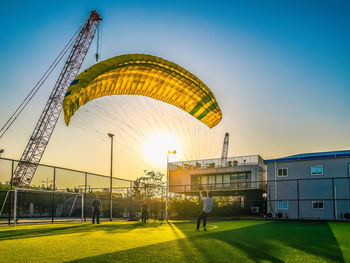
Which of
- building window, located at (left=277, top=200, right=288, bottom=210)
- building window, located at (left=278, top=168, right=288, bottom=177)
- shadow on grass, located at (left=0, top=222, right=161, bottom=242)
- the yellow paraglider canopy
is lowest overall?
building window, located at (left=277, top=200, right=288, bottom=210)

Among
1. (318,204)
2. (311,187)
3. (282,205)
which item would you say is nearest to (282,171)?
(311,187)

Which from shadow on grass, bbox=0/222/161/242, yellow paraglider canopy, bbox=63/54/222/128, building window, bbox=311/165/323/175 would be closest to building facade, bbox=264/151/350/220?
building window, bbox=311/165/323/175

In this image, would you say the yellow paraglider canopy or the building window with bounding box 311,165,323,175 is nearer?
the yellow paraglider canopy

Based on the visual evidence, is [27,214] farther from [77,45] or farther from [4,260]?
[77,45]

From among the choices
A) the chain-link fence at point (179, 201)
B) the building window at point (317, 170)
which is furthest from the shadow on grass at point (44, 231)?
the building window at point (317, 170)

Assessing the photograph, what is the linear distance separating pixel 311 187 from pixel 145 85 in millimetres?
26354

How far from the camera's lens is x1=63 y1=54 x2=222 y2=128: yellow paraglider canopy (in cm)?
1162

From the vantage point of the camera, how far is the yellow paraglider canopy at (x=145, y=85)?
38.1 ft

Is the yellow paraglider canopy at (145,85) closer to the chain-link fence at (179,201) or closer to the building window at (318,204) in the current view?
the chain-link fence at (179,201)

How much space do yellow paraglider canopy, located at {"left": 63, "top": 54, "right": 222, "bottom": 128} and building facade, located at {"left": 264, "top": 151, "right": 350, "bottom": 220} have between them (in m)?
19.6

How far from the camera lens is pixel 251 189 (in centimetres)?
4272

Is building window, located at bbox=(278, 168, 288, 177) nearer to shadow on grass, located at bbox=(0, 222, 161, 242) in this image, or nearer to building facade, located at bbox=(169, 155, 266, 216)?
building facade, located at bbox=(169, 155, 266, 216)

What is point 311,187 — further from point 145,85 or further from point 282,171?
point 145,85

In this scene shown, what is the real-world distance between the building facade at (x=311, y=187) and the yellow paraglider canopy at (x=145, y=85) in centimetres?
1959
